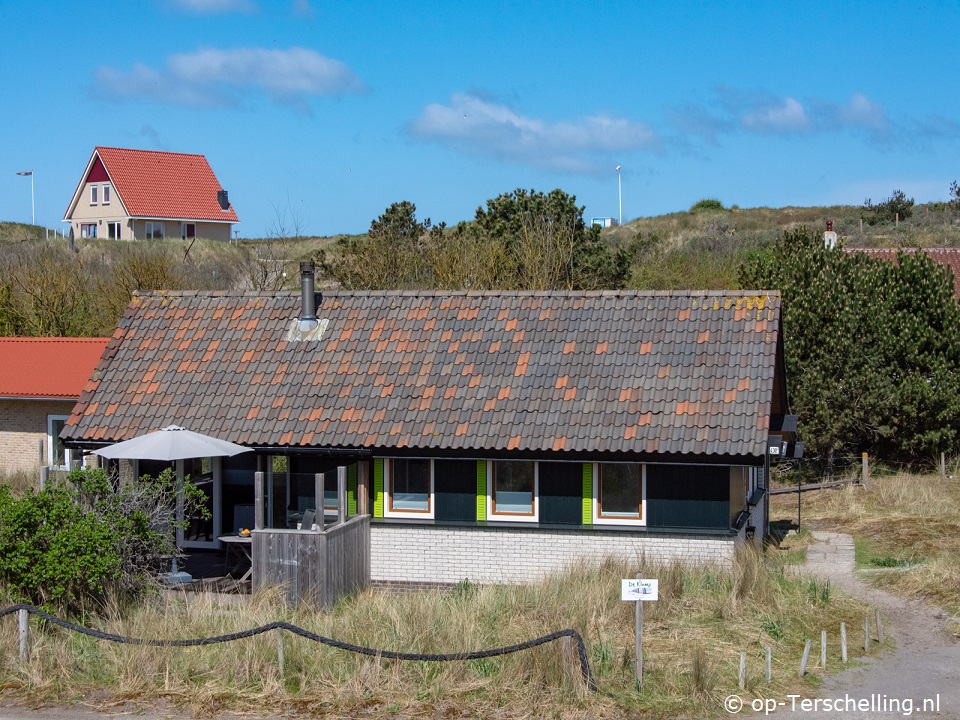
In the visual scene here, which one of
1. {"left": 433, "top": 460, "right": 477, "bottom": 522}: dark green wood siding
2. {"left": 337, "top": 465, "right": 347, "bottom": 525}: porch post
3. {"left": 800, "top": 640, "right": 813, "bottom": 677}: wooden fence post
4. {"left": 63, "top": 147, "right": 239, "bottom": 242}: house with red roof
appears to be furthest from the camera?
{"left": 63, "top": 147, "right": 239, "bottom": 242}: house with red roof

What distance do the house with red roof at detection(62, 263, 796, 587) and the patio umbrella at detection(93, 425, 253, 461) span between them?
958 mm

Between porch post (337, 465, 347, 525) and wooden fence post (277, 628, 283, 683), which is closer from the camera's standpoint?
wooden fence post (277, 628, 283, 683)

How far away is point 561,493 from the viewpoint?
1728 cm

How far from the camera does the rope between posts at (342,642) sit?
11.8 metres

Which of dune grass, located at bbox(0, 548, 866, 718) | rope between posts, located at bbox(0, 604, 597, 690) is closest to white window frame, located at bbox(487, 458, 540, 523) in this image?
dune grass, located at bbox(0, 548, 866, 718)

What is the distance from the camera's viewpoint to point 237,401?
Answer: 18531 millimetres

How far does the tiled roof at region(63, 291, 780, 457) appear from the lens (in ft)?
56.4

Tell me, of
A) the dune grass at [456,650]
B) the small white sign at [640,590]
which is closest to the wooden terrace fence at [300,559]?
the dune grass at [456,650]

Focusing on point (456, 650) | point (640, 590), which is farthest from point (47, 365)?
point (640, 590)

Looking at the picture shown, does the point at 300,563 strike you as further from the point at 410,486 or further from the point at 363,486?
the point at 410,486

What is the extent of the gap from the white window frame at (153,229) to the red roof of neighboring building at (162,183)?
96cm

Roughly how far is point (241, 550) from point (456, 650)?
615 centimetres

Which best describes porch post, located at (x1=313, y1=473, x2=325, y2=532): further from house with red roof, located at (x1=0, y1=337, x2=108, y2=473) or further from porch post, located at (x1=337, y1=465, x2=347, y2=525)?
house with red roof, located at (x1=0, y1=337, x2=108, y2=473)

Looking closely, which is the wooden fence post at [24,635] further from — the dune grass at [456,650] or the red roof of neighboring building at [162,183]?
the red roof of neighboring building at [162,183]
